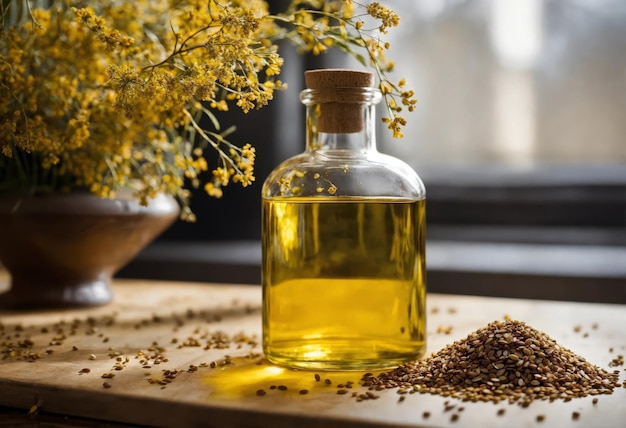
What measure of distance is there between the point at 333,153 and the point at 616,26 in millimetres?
1306

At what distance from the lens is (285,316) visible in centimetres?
79

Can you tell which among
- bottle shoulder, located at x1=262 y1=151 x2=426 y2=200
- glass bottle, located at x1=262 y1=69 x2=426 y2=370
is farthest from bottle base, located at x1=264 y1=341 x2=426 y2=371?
bottle shoulder, located at x1=262 y1=151 x2=426 y2=200

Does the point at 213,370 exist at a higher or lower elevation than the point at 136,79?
lower

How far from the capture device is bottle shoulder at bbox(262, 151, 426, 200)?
0.78 metres

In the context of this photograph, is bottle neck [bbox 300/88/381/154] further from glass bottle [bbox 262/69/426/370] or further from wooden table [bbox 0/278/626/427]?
wooden table [bbox 0/278/626/427]

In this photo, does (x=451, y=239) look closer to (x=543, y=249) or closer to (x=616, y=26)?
(x=543, y=249)

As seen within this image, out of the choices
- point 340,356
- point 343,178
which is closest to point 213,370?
point 340,356

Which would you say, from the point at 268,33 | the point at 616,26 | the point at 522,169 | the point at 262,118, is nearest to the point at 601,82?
the point at 616,26

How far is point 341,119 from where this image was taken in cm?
80

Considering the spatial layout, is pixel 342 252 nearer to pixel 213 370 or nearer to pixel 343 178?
pixel 343 178

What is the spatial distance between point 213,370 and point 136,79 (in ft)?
0.98

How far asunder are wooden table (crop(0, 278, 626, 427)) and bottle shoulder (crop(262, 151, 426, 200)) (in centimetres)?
18

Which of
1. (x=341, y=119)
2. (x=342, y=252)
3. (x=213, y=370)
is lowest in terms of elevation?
(x=213, y=370)

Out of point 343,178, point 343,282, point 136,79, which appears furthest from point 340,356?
point 136,79
